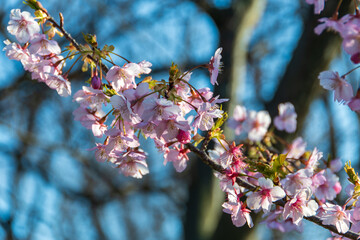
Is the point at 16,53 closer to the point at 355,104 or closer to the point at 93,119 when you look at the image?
the point at 93,119

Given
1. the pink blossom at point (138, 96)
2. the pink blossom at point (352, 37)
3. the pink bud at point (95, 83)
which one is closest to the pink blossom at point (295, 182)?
the pink blossom at point (352, 37)

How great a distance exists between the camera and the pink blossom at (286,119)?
241 cm

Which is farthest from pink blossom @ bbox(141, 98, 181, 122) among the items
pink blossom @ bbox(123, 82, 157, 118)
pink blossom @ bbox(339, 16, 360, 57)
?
pink blossom @ bbox(339, 16, 360, 57)

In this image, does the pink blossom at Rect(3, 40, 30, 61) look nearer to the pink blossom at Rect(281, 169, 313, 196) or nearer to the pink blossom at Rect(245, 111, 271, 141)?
the pink blossom at Rect(281, 169, 313, 196)

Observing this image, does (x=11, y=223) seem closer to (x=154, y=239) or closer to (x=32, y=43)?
(x=32, y=43)

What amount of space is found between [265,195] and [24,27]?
2.65 feet

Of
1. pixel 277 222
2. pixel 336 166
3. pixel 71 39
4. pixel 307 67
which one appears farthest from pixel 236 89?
pixel 71 39

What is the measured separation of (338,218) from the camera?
43.6 inches

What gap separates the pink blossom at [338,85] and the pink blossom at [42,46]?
2.48 ft

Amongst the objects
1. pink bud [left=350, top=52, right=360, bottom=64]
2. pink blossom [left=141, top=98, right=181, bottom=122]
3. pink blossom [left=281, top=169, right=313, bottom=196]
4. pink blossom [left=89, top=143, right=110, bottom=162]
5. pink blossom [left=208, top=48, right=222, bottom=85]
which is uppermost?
pink blossom [left=141, top=98, right=181, bottom=122]

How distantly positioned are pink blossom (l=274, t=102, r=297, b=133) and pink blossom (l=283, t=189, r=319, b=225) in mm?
1365

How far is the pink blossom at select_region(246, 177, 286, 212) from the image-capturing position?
1.02 m

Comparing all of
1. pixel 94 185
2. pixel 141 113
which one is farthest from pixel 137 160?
pixel 94 185

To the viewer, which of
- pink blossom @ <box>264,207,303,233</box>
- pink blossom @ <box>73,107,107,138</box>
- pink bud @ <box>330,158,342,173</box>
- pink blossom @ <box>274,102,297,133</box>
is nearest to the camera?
pink blossom @ <box>73,107,107,138</box>
